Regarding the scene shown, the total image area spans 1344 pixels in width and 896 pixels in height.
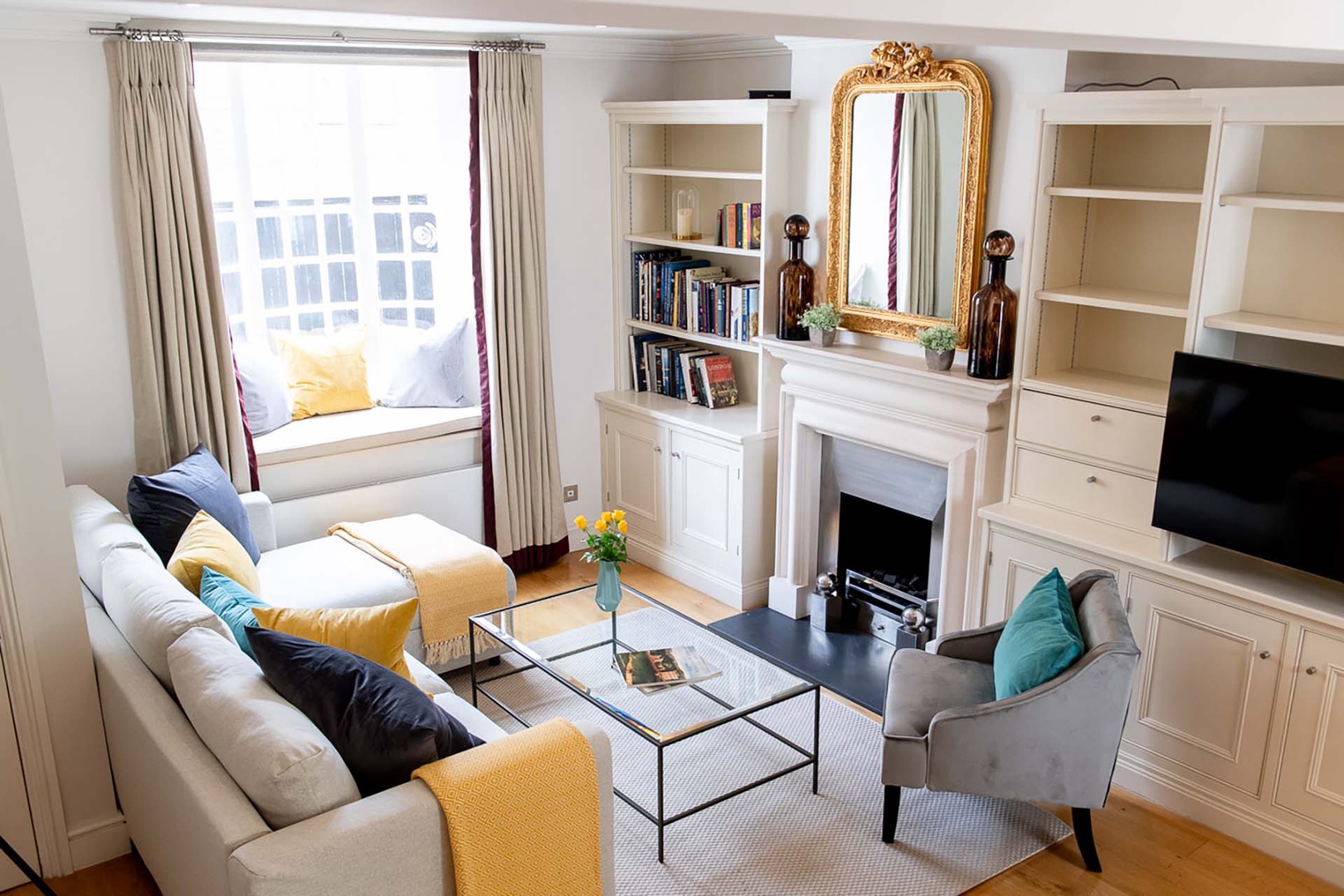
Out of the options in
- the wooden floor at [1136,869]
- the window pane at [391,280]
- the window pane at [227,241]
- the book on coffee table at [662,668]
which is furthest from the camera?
the window pane at [391,280]

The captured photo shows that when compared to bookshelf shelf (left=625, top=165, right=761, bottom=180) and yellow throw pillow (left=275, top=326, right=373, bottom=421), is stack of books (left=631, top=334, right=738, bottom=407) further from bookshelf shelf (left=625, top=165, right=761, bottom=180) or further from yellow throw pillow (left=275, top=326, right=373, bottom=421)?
yellow throw pillow (left=275, top=326, right=373, bottom=421)

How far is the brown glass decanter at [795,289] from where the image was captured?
454 cm

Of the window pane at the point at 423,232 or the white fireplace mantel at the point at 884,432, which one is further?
the window pane at the point at 423,232

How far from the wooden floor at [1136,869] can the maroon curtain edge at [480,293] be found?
7.64ft

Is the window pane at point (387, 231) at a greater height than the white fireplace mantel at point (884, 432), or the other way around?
the window pane at point (387, 231)

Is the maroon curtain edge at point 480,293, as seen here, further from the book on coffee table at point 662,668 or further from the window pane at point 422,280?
the book on coffee table at point 662,668

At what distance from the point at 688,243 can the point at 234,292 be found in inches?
79.3

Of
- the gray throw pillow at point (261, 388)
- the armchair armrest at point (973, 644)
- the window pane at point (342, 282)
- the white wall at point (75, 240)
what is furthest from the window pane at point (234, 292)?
the armchair armrest at point (973, 644)

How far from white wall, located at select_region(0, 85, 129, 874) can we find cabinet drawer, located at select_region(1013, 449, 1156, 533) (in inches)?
114

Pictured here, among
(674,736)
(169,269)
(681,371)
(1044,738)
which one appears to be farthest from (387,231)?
(1044,738)

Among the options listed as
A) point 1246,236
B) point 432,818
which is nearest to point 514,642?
point 432,818

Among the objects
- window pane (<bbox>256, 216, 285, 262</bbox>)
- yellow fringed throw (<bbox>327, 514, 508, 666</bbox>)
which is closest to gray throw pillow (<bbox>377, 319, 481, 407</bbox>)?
window pane (<bbox>256, 216, 285, 262</bbox>)

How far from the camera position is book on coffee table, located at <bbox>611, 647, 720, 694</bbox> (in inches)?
136

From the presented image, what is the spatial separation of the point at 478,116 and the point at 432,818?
3.33 metres
